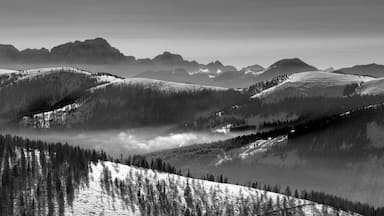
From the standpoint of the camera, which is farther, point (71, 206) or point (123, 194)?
point (123, 194)

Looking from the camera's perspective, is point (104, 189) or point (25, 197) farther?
point (104, 189)

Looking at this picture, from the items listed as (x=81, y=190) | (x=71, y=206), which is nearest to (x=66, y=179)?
(x=81, y=190)

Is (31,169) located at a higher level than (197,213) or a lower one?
higher

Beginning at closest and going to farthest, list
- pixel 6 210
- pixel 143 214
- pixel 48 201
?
1. pixel 6 210
2. pixel 48 201
3. pixel 143 214

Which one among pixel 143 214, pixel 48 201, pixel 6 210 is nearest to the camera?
pixel 6 210

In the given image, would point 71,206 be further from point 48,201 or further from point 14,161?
point 14,161

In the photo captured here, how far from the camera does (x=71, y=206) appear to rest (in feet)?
575

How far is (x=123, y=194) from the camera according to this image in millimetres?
198500

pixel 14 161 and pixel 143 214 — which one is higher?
pixel 14 161

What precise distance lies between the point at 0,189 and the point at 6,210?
1215 cm

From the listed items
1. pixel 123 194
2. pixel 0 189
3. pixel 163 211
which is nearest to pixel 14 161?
pixel 0 189

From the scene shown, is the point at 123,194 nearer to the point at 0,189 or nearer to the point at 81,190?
the point at 81,190

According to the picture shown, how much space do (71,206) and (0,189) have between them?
2060 cm

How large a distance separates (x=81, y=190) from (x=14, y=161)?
26.3 m
